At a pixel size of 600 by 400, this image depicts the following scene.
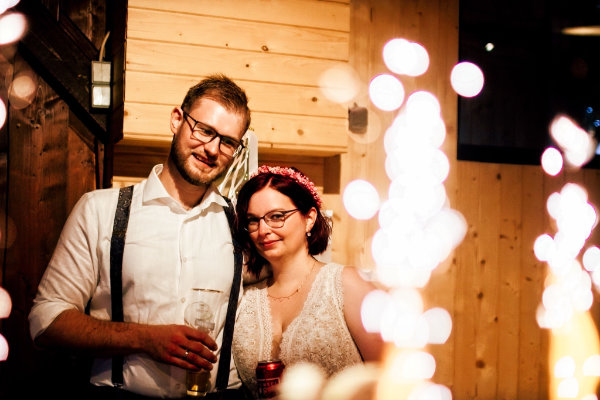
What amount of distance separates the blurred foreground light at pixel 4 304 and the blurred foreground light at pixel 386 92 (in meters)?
2.28

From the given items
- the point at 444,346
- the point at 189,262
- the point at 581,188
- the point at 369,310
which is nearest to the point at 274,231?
the point at 189,262

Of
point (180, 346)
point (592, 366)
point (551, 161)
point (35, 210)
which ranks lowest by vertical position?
point (592, 366)

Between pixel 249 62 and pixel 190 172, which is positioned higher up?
pixel 249 62

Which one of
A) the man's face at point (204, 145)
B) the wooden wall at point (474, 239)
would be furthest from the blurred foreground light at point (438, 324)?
the man's face at point (204, 145)

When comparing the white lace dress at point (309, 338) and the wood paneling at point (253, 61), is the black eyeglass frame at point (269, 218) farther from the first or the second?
the wood paneling at point (253, 61)

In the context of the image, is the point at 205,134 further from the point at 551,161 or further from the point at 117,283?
the point at 551,161

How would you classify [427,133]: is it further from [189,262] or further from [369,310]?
[189,262]

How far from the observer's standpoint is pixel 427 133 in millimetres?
3223

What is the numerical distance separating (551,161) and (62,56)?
312 centimetres

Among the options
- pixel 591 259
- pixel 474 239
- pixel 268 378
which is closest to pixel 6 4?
pixel 268 378

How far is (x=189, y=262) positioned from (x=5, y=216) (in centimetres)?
122

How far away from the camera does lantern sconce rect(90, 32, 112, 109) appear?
8.46 feet

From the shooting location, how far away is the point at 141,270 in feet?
6.14

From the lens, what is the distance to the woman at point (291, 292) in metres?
2.00
